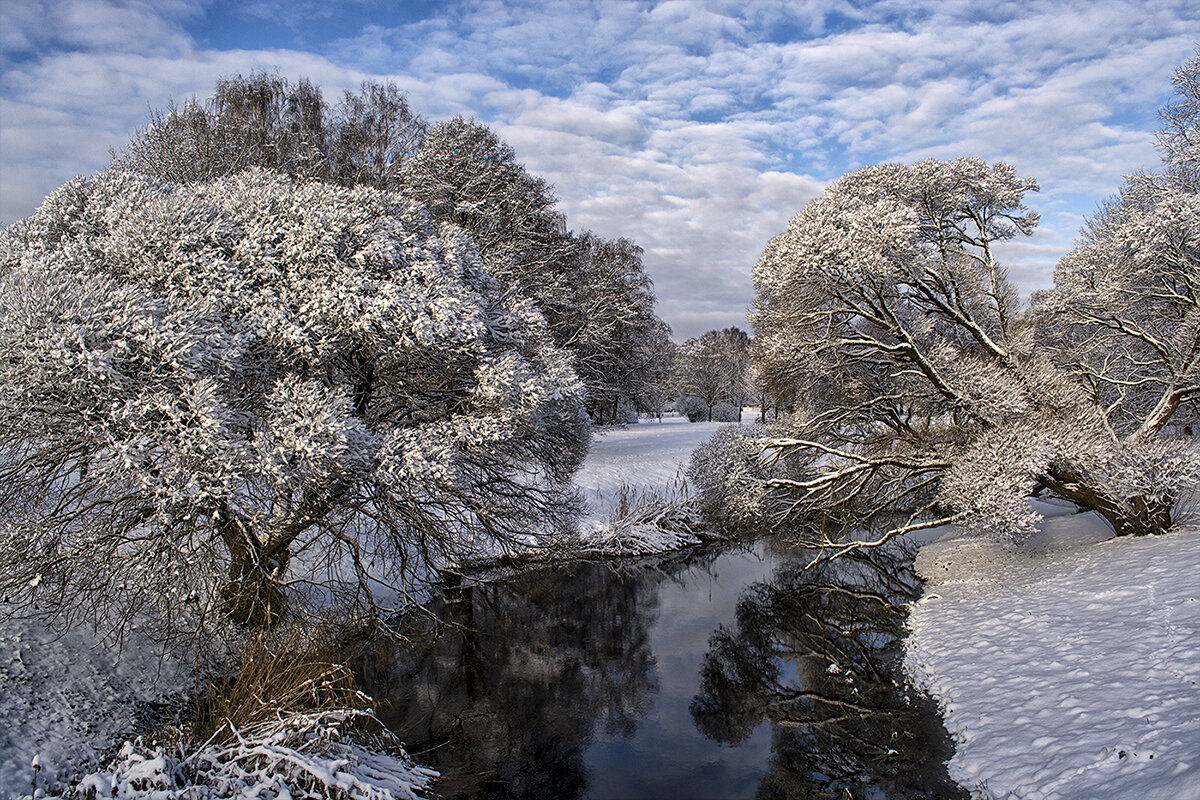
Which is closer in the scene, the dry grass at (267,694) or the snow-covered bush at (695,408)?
the dry grass at (267,694)

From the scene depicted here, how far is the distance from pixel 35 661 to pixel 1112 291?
18.3 meters

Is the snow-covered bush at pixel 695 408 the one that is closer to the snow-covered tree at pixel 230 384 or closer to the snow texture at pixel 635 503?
the snow texture at pixel 635 503

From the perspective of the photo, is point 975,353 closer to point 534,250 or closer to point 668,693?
point 668,693

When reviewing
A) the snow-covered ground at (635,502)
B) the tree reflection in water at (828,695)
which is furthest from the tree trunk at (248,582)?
the snow-covered ground at (635,502)

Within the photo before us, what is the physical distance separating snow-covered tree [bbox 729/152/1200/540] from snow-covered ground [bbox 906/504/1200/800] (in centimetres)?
120

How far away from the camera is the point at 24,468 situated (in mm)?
8172

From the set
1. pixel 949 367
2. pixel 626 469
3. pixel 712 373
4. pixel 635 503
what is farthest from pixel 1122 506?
pixel 712 373

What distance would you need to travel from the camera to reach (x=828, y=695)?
9648 mm

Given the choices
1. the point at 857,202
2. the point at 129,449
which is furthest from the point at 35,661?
the point at 857,202

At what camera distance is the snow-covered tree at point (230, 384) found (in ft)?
24.6

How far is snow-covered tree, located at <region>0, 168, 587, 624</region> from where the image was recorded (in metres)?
7.50

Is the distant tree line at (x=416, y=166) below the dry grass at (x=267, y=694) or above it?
above

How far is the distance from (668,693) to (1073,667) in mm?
5315

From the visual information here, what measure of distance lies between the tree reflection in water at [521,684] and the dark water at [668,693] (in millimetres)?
33
